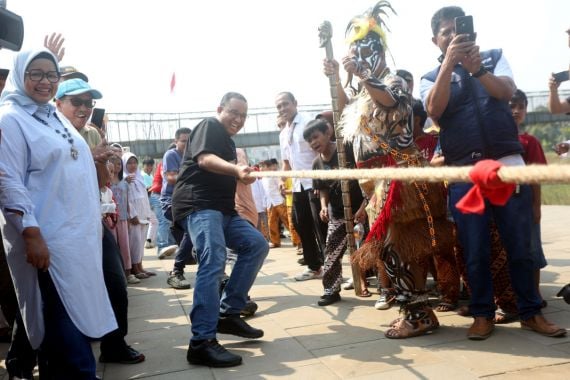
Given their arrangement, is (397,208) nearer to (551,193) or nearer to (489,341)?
(489,341)

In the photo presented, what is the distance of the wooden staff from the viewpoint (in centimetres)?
461

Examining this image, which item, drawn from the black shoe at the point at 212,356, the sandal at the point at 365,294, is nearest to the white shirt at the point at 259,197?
the sandal at the point at 365,294

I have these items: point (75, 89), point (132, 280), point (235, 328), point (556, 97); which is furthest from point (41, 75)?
point (132, 280)

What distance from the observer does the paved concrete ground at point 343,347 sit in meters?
2.93

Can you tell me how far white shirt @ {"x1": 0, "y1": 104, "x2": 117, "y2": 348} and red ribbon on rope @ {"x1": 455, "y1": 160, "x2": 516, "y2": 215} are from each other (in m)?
1.79

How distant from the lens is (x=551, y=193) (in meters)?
15.5

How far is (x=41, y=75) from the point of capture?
274 cm

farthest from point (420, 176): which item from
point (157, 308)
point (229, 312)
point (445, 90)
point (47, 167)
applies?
point (157, 308)

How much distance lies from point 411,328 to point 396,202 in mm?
842

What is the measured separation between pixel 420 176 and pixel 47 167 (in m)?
1.76

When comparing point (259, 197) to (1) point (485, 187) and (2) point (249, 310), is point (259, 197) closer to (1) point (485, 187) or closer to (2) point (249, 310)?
(2) point (249, 310)

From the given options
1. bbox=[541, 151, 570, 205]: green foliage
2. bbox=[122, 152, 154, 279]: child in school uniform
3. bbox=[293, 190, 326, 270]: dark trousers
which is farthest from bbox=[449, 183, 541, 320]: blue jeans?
bbox=[541, 151, 570, 205]: green foliage

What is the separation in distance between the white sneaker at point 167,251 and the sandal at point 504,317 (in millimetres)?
6040

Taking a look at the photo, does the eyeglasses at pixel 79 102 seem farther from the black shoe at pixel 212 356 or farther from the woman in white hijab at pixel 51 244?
the black shoe at pixel 212 356
